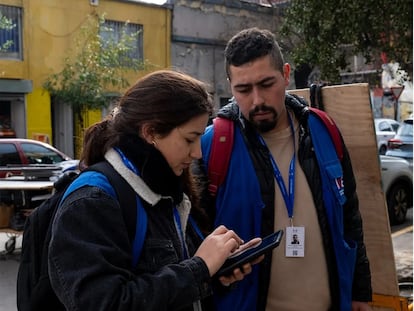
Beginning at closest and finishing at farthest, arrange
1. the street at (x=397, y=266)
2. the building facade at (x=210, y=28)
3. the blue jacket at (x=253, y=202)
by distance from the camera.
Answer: the blue jacket at (x=253, y=202) < the street at (x=397, y=266) < the building facade at (x=210, y=28)

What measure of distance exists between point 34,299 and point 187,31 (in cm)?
1818

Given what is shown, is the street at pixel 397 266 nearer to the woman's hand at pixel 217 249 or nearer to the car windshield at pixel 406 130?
the woman's hand at pixel 217 249

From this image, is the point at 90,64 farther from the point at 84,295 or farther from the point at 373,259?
the point at 84,295

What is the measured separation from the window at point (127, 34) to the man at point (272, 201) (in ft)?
47.5

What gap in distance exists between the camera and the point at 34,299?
1.41 m

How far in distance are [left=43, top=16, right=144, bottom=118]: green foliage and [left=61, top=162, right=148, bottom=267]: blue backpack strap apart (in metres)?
14.2

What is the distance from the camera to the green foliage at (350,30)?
6.46 metres

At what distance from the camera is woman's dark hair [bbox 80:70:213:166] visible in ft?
4.83

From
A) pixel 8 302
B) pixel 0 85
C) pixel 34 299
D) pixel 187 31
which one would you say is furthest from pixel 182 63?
pixel 34 299

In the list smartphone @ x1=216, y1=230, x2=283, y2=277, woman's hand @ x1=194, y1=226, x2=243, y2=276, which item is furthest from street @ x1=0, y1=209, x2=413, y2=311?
woman's hand @ x1=194, y1=226, x2=243, y2=276

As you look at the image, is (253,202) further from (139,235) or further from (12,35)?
(12,35)

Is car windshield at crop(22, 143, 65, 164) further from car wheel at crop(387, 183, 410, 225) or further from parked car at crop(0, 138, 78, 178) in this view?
car wheel at crop(387, 183, 410, 225)

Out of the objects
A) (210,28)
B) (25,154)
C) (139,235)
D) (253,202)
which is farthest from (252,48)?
(210,28)

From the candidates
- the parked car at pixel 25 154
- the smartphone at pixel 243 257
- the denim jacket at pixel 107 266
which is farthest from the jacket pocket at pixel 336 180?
the parked car at pixel 25 154
